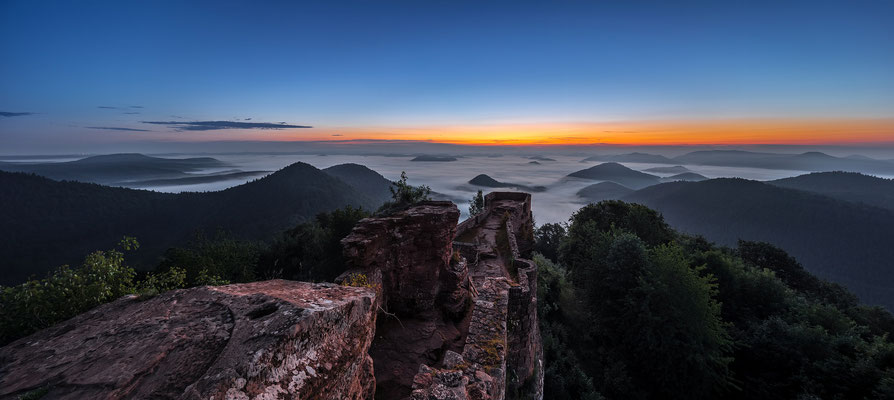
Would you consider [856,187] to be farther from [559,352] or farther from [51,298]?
[51,298]

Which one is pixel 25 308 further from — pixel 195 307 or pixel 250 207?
pixel 250 207

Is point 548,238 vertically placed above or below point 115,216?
above

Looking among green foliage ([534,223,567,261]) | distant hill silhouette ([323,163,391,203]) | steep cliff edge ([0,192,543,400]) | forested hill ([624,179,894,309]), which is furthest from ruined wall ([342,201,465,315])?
distant hill silhouette ([323,163,391,203])

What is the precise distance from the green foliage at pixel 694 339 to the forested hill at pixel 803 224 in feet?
300

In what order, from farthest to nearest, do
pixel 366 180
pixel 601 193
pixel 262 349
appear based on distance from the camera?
pixel 601 193 < pixel 366 180 < pixel 262 349

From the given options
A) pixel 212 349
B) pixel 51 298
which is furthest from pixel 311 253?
pixel 212 349

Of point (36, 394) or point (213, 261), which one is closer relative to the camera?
point (36, 394)

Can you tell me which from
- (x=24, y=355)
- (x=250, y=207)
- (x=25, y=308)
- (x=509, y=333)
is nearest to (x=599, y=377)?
(x=509, y=333)

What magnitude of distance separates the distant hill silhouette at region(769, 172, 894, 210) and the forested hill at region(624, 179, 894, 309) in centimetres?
5576

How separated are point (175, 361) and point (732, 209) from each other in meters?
179

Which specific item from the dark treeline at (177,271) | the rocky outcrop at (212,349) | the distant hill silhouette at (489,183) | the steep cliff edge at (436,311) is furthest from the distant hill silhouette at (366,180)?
the rocky outcrop at (212,349)

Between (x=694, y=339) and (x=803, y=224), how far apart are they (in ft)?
493

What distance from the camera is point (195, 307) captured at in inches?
193

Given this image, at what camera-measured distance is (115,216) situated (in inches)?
3553
